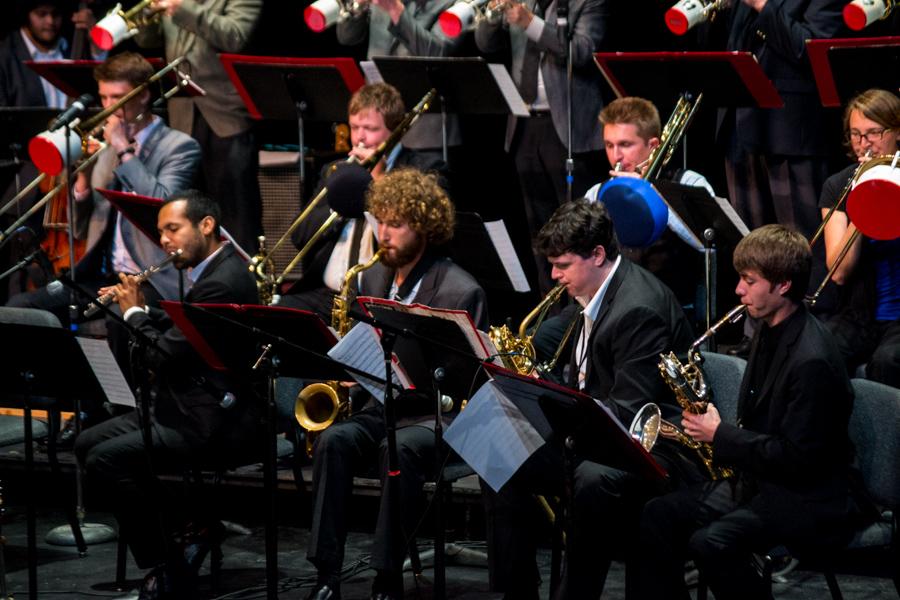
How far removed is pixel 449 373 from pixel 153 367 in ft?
4.97

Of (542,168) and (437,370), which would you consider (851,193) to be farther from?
(542,168)

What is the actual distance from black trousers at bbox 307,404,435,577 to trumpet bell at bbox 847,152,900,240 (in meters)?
1.85

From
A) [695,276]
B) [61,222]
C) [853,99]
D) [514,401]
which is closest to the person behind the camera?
[514,401]

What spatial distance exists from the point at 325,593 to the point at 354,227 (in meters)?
2.16

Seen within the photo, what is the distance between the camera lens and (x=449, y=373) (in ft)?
15.6

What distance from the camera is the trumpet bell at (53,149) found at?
22.7ft

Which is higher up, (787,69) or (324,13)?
(324,13)

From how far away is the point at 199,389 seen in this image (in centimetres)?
565

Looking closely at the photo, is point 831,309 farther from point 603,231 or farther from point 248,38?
point 248,38

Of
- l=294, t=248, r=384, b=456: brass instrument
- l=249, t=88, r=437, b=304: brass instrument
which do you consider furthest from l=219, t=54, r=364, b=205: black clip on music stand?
l=294, t=248, r=384, b=456: brass instrument

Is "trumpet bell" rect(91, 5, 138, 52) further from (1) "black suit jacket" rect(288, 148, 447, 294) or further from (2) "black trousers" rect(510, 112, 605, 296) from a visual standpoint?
(2) "black trousers" rect(510, 112, 605, 296)

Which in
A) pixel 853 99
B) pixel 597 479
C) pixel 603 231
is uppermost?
pixel 853 99

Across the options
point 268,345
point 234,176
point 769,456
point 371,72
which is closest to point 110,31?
point 234,176

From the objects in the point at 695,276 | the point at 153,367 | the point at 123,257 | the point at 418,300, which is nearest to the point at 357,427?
the point at 418,300
